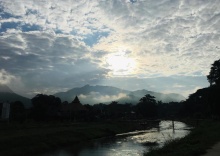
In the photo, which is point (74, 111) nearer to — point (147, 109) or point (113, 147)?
point (113, 147)

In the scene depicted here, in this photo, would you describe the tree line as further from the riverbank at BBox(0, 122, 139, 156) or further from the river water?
the river water

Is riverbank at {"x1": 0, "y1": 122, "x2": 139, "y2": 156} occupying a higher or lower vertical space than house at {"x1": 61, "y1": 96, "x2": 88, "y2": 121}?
lower

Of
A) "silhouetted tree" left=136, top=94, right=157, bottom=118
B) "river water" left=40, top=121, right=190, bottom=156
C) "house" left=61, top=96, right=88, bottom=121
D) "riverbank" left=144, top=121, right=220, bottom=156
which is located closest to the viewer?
"riverbank" left=144, top=121, right=220, bottom=156

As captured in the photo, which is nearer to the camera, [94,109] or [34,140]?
[34,140]

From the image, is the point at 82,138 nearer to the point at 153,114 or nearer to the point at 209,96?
the point at 209,96

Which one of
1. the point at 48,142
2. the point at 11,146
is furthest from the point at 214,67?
the point at 11,146

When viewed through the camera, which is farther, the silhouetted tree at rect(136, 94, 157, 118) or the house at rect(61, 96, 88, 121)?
the silhouetted tree at rect(136, 94, 157, 118)

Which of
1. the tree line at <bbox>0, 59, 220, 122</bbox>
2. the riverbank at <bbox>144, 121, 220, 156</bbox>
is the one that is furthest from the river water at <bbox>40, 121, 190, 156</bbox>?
the tree line at <bbox>0, 59, 220, 122</bbox>

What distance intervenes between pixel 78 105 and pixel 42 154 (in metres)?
63.3

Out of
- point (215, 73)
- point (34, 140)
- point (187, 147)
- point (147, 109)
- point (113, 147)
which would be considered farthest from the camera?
Result: point (147, 109)

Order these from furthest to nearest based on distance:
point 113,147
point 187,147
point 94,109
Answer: point 94,109, point 113,147, point 187,147

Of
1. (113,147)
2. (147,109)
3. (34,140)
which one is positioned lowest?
(113,147)

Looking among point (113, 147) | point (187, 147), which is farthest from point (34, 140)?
point (187, 147)

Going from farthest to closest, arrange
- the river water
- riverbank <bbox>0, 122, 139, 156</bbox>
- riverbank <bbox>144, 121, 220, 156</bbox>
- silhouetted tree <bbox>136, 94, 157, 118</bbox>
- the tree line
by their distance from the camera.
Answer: silhouetted tree <bbox>136, 94, 157, 118</bbox> < the tree line < the river water < riverbank <bbox>0, 122, 139, 156</bbox> < riverbank <bbox>144, 121, 220, 156</bbox>
